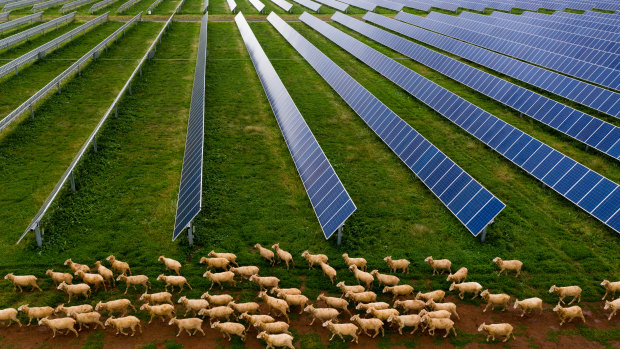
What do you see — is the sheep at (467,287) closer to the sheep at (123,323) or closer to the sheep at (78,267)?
the sheep at (123,323)

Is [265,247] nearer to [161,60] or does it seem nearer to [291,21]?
[161,60]

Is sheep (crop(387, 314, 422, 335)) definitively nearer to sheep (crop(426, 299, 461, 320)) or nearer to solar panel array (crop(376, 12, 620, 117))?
sheep (crop(426, 299, 461, 320))

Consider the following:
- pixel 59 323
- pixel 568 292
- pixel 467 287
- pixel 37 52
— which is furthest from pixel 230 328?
pixel 37 52

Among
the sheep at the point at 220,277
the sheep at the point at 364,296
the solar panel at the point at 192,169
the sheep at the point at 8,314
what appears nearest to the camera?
the sheep at the point at 8,314

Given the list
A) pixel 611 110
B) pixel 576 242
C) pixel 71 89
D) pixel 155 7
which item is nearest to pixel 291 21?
pixel 155 7

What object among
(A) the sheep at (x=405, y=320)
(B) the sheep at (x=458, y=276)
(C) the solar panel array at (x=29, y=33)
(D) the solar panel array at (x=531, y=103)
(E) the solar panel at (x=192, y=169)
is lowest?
(A) the sheep at (x=405, y=320)

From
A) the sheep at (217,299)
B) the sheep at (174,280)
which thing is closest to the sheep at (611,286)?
the sheep at (217,299)

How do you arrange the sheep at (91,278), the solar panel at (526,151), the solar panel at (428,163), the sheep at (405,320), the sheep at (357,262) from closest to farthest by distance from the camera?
1. the sheep at (405,320)
2. the sheep at (91,278)
3. the sheep at (357,262)
4. the solar panel at (428,163)
5. the solar panel at (526,151)

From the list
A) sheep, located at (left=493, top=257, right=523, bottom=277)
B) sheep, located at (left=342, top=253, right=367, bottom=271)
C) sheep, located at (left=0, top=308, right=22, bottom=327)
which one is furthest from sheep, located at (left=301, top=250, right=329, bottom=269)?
sheep, located at (left=0, top=308, right=22, bottom=327)
